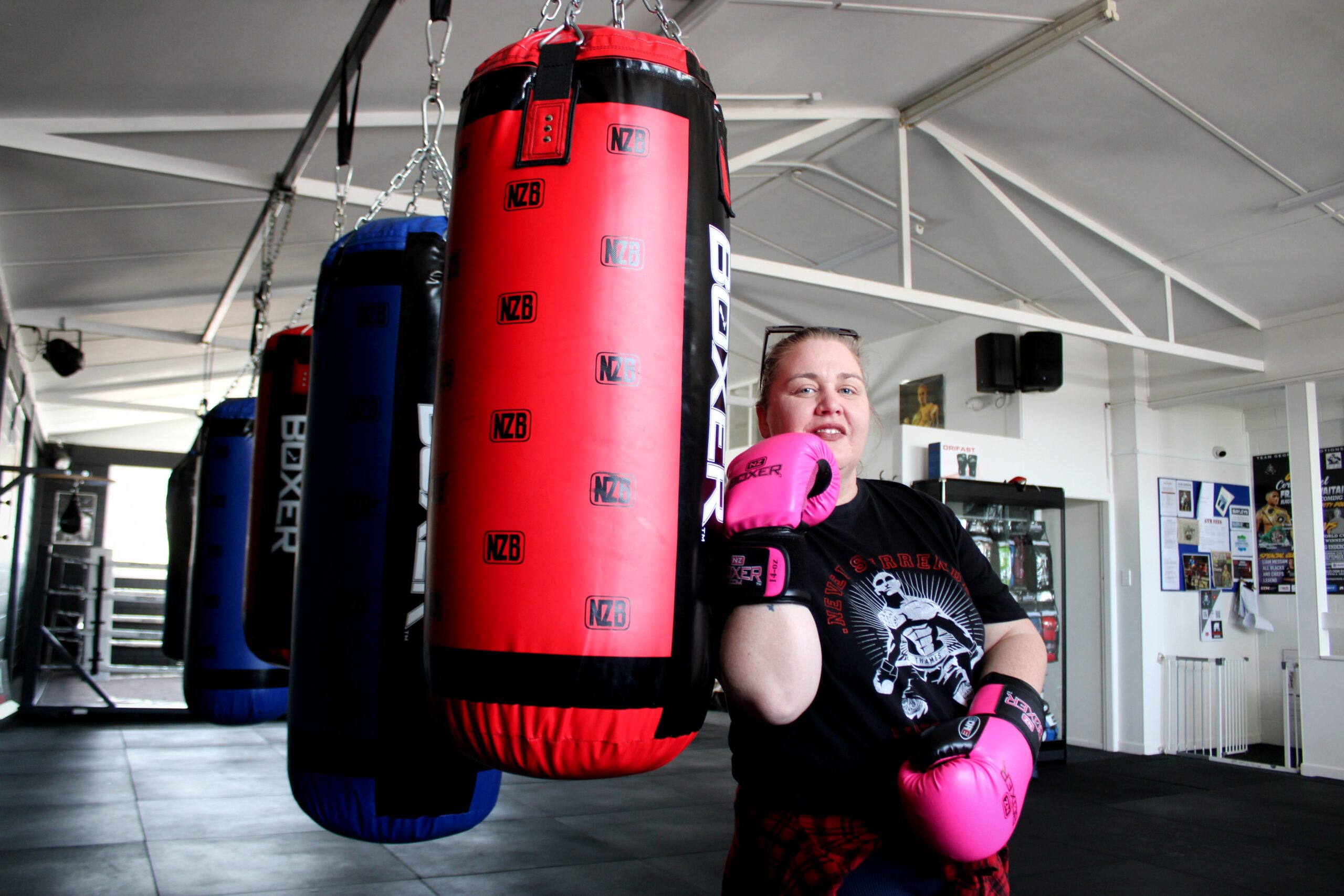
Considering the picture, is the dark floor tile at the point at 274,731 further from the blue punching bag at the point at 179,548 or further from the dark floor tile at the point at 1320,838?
the dark floor tile at the point at 1320,838

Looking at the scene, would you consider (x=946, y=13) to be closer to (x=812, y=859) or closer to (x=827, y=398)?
(x=827, y=398)

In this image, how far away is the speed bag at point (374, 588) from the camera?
5.22ft

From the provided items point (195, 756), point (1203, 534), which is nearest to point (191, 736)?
point (195, 756)

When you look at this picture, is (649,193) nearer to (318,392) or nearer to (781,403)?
(781,403)

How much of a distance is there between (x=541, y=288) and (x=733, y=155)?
4.88 m

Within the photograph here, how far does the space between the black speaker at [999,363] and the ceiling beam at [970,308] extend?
3.14 feet

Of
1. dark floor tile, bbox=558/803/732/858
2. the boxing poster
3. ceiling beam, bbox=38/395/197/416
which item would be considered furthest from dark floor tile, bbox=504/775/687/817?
ceiling beam, bbox=38/395/197/416

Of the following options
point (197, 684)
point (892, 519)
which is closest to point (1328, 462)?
point (892, 519)

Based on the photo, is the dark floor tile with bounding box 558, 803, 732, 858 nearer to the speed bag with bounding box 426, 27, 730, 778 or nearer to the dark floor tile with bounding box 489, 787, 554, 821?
the dark floor tile with bounding box 489, 787, 554, 821

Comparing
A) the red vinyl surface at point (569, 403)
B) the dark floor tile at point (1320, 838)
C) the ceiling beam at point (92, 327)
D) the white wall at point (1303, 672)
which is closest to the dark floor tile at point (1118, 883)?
the dark floor tile at point (1320, 838)

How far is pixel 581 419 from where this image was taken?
3.45 ft

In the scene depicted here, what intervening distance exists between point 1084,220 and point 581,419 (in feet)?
19.2

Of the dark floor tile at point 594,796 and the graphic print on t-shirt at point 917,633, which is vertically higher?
the graphic print on t-shirt at point 917,633

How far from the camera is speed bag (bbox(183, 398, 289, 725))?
310 cm
